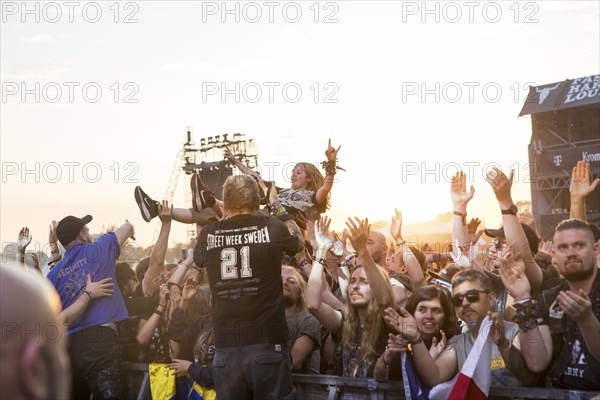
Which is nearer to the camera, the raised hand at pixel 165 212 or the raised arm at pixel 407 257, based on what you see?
the raised arm at pixel 407 257

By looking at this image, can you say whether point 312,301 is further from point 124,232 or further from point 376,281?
point 124,232

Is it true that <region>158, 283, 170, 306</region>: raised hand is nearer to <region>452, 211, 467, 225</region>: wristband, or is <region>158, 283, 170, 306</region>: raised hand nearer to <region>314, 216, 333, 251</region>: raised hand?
<region>314, 216, 333, 251</region>: raised hand

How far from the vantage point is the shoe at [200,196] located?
7.82 meters

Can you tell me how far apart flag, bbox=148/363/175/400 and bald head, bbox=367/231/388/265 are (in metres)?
2.09

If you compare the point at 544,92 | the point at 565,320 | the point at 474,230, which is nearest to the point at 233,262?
the point at 565,320

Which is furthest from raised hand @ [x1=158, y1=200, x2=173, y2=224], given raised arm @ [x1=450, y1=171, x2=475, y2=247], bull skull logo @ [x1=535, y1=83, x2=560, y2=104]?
bull skull logo @ [x1=535, y1=83, x2=560, y2=104]

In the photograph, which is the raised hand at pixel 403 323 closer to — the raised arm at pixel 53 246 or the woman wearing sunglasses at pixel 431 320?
the woman wearing sunglasses at pixel 431 320

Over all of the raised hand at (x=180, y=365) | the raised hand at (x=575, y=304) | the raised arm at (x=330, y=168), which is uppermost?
the raised arm at (x=330, y=168)

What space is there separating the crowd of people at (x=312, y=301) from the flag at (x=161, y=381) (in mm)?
78

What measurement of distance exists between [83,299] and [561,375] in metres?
4.24

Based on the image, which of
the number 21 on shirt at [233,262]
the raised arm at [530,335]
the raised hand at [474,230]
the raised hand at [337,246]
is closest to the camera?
the raised arm at [530,335]

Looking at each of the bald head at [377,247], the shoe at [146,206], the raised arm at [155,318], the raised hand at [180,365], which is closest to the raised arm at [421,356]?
the bald head at [377,247]

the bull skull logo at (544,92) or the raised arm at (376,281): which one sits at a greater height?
the bull skull logo at (544,92)

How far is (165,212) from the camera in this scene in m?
7.93
